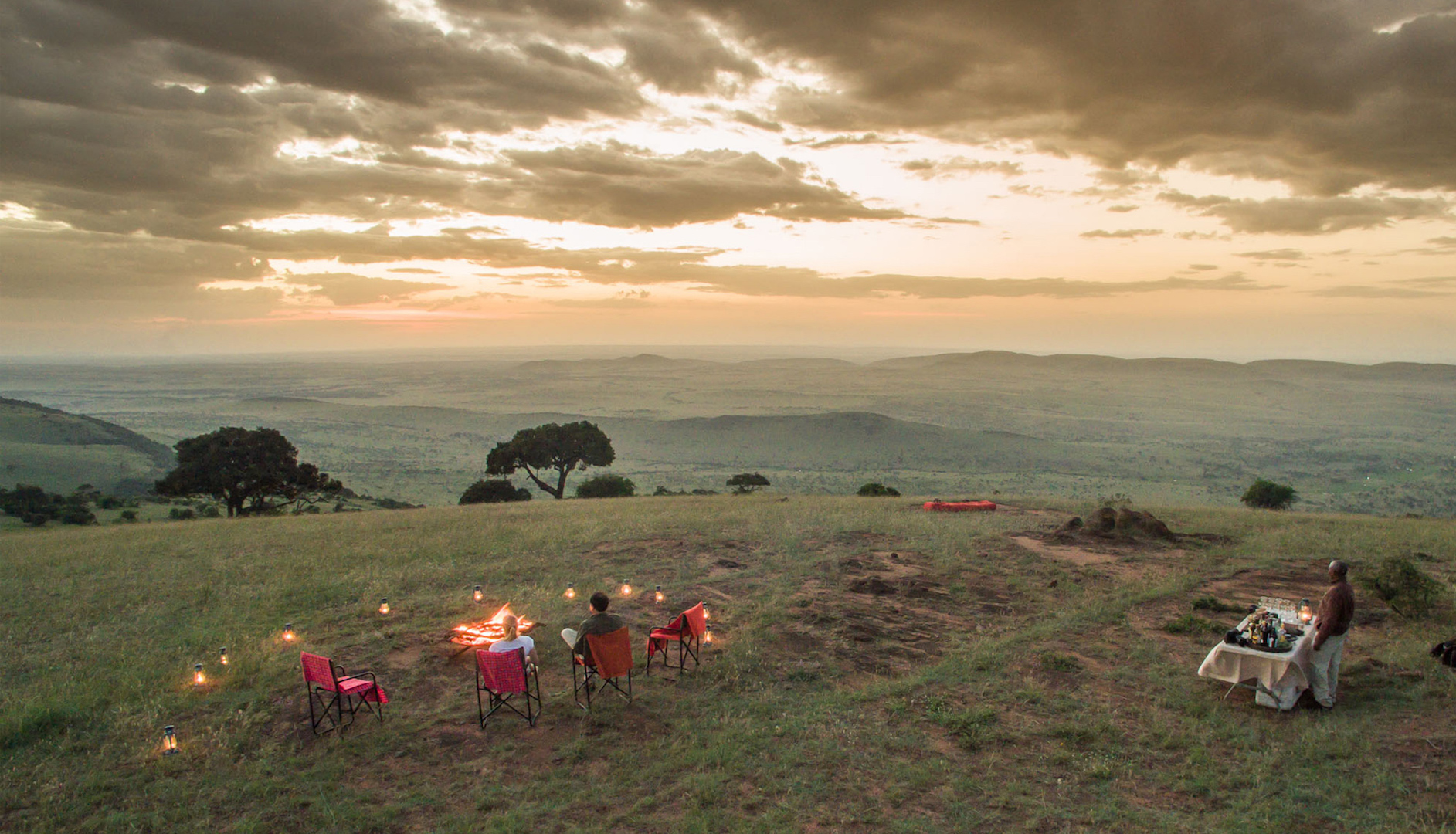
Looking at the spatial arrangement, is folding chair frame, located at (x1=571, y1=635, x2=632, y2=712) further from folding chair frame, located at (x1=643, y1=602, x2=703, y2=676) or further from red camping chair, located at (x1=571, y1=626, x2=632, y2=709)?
folding chair frame, located at (x1=643, y1=602, x2=703, y2=676)

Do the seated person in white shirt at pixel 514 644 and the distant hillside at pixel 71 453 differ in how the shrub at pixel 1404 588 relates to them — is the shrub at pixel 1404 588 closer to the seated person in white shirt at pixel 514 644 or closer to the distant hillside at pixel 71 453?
the seated person in white shirt at pixel 514 644

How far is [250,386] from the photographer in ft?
646

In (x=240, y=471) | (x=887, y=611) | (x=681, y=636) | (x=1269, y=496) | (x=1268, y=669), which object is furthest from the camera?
(x=240, y=471)

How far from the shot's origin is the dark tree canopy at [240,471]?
27.3 m

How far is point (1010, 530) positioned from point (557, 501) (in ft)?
56.0

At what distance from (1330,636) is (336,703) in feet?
34.6

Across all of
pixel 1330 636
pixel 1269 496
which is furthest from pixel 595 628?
pixel 1269 496

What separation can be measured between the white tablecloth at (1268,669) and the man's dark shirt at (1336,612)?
297 mm

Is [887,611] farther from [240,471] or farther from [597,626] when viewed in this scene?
[240,471]

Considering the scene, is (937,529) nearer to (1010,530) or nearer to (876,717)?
(1010,530)

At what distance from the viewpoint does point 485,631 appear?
31.0ft

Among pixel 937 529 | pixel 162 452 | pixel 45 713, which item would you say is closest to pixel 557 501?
pixel 937 529

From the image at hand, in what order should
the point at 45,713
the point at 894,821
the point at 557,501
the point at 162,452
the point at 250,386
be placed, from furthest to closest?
the point at 250,386 → the point at 162,452 → the point at 557,501 → the point at 45,713 → the point at 894,821

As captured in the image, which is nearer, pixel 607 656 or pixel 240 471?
pixel 607 656
